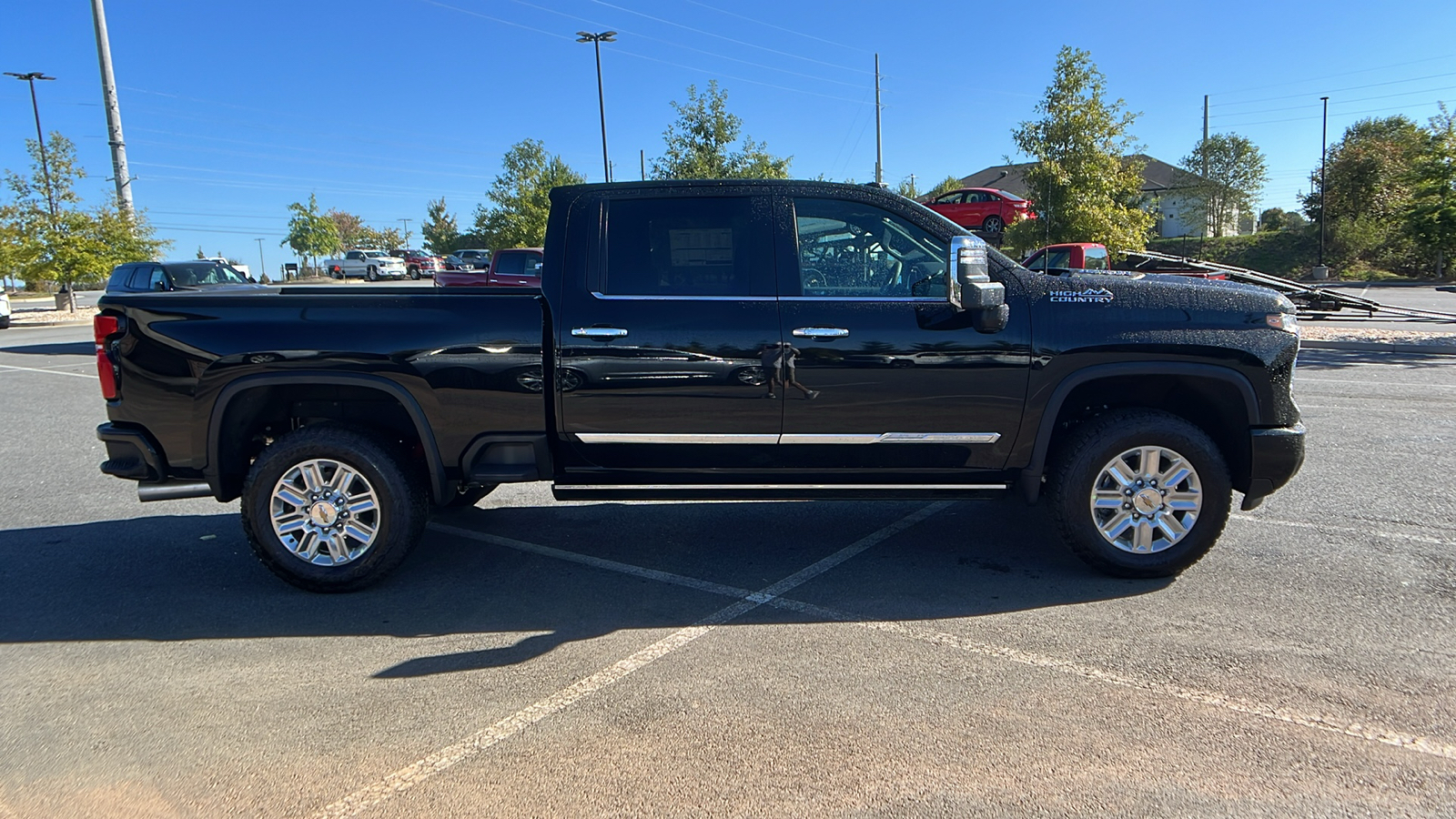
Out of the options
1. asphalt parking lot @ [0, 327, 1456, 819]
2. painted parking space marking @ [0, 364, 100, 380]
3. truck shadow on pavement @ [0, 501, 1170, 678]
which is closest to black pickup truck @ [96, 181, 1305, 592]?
truck shadow on pavement @ [0, 501, 1170, 678]

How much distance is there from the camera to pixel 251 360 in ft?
14.6

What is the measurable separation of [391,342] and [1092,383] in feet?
11.4

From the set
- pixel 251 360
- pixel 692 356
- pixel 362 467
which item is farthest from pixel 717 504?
pixel 251 360

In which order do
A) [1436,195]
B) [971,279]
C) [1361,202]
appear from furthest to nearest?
[1361,202] → [1436,195] → [971,279]

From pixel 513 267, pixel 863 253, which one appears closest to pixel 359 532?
pixel 863 253

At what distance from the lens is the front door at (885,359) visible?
174 inches

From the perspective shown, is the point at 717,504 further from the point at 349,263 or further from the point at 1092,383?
the point at 349,263

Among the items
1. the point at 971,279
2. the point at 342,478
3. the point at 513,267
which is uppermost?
the point at 513,267

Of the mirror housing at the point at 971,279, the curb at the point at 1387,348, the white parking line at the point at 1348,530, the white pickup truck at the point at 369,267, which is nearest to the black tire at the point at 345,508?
the mirror housing at the point at 971,279

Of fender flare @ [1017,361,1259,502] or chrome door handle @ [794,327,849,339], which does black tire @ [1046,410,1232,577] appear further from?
chrome door handle @ [794,327,849,339]

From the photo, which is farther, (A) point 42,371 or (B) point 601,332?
(A) point 42,371

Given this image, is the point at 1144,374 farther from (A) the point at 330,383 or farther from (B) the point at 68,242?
(B) the point at 68,242

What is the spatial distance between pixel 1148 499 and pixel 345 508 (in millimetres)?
3980

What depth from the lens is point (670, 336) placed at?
445 centimetres
